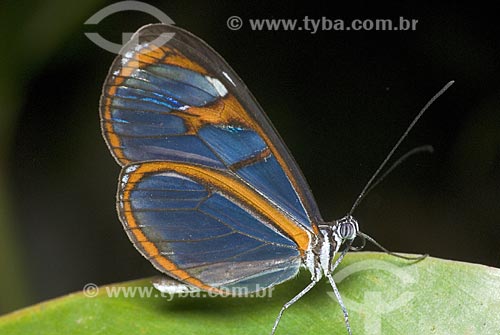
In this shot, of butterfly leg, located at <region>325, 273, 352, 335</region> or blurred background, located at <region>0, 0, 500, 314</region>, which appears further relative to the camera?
blurred background, located at <region>0, 0, 500, 314</region>

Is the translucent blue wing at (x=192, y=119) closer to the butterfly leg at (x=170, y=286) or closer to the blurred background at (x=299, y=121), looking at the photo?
the butterfly leg at (x=170, y=286)

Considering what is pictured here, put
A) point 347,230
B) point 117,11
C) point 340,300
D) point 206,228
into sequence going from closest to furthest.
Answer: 1. point 340,300
2. point 347,230
3. point 206,228
4. point 117,11

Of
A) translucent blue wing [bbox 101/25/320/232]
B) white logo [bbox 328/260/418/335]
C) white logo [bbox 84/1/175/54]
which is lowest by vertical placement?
white logo [bbox 328/260/418/335]

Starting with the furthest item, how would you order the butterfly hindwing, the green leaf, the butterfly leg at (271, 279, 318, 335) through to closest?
the butterfly hindwing, the butterfly leg at (271, 279, 318, 335), the green leaf

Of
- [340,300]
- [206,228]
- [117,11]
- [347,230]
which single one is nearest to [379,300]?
[340,300]

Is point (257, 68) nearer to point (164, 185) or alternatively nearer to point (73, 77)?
point (73, 77)

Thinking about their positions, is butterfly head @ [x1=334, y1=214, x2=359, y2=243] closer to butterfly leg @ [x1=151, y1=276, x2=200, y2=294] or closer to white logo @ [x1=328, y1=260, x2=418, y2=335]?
white logo @ [x1=328, y1=260, x2=418, y2=335]

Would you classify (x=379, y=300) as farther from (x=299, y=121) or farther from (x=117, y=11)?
(x=117, y=11)

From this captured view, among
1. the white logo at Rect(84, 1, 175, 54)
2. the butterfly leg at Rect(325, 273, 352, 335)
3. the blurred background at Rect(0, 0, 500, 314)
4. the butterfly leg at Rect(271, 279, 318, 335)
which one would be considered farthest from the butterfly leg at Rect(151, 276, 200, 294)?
the white logo at Rect(84, 1, 175, 54)
